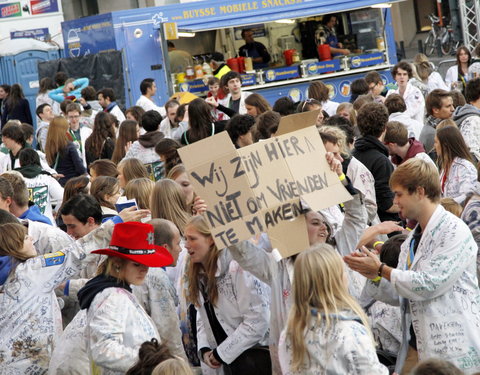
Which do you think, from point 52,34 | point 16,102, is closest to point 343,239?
point 16,102

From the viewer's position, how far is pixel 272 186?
4.99 metres

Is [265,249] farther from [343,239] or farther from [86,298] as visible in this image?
[86,298]

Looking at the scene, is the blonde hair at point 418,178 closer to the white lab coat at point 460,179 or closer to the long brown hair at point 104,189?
the white lab coat at point 460,179

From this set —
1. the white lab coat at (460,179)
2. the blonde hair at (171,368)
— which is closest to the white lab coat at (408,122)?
the white lab coat at (460,179)

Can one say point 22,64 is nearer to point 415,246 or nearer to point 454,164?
point 454,164

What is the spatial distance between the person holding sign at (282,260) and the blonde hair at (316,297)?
0.76 m

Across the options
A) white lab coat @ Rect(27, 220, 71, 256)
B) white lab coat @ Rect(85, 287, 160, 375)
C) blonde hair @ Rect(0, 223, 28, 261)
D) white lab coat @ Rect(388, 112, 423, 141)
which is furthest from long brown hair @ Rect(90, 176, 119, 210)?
white lab coat @ Rect(388, 112, 423, 141)

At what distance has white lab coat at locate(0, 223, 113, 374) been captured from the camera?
5129 millimetres

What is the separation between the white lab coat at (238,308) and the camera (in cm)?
523

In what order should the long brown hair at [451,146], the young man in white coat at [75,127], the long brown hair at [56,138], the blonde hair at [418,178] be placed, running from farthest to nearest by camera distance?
the young man in white coat at [75,127]
the long brown hair at [56,138]
the long brown hair at [451,146]
the blonde hair at [418,178]

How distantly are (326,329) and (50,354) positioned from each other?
1.93 meters

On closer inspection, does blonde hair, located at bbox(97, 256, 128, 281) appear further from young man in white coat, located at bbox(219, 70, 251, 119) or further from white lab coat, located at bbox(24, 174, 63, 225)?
young man in white coat, located at bbox(219, 70, 251, 119)

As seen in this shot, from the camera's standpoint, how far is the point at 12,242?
16.9ft

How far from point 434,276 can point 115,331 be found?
1.57 m
